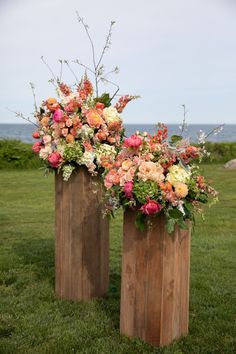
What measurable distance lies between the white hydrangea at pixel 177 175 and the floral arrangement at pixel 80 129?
1.08 meters

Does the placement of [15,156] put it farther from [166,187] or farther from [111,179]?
[166,187]

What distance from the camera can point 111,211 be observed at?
4.36 meters

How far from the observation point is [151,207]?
3.89m

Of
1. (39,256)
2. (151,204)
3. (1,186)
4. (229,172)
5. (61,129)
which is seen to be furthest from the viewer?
(229,172)

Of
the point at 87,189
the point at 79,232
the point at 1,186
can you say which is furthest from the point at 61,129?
the point at 1,186

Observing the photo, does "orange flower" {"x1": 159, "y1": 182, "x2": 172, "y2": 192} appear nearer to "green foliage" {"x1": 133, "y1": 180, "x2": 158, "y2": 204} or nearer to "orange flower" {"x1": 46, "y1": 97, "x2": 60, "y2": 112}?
"green foliage" {"x1": 133, "y1": 180, "x2": 158, "y2": 204}

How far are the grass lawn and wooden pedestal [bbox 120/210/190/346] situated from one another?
0.16m

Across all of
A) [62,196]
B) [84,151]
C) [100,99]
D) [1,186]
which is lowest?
[1,186]

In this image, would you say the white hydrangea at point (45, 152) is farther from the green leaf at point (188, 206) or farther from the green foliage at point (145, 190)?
the green leaf at point (188, 206)

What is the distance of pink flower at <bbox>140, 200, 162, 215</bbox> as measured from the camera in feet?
12.8

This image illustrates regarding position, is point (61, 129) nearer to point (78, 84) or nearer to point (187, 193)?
point (78, 84)

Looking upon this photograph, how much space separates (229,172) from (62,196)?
1391 cm

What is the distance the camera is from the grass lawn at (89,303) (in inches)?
173

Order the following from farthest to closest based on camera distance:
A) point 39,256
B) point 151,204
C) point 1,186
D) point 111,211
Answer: point 1,186 < point 39,256 < point 111,211 < point 151,204
